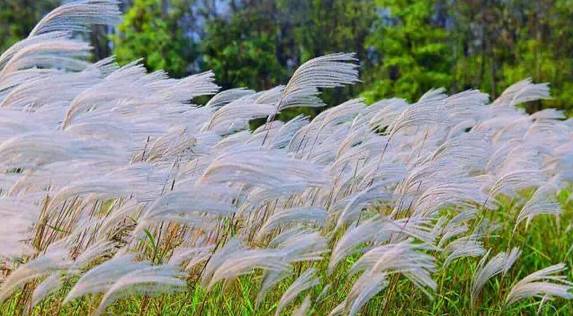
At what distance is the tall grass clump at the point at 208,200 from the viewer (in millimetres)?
2059

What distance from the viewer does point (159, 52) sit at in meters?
23.0

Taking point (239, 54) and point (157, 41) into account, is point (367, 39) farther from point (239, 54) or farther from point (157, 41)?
point (157, 41)

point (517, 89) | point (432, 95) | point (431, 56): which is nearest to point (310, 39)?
point (431, 56)

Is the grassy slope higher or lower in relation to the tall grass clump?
lower

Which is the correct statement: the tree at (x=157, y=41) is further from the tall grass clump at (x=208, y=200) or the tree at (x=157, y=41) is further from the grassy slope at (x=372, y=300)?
the tall grass clump at (x=208, y=200)

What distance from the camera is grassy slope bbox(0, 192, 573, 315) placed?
104 inches

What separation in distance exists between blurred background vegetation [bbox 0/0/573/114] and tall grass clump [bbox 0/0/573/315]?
59.2 ft

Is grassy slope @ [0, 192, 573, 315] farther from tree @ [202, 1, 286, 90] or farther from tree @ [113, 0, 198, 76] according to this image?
tree @ [202, 1, 286, 90]

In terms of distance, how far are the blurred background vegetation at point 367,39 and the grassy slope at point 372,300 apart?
56.6 ft

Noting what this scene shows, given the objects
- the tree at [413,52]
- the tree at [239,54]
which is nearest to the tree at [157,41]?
the tree at [239,54]

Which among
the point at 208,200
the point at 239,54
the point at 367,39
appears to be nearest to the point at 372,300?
the point at 208,200

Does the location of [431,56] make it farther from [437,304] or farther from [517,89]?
[437,304]

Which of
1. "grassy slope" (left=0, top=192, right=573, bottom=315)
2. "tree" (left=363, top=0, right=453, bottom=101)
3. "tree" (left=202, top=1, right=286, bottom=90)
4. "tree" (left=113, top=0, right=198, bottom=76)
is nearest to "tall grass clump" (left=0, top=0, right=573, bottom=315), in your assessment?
"grassy slope" (left=0, top=192, right=573, bottom=315)

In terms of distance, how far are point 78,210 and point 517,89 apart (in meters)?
3.33
